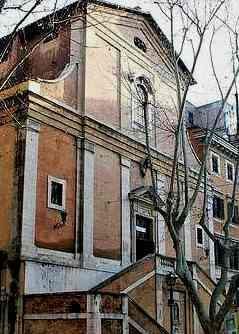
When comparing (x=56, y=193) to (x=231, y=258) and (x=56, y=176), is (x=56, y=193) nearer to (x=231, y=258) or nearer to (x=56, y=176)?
(x=56, y=176)

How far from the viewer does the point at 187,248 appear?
27719 millimetres

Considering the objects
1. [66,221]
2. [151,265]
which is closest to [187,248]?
[151,265]

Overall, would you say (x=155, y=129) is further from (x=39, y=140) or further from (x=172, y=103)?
(x=39, y=140)

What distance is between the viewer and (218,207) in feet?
110

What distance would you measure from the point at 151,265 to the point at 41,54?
9944 mm

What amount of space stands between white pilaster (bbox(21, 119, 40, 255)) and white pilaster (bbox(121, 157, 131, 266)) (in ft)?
17.5

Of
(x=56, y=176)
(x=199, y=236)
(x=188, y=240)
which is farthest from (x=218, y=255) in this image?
(x=56, y=176)

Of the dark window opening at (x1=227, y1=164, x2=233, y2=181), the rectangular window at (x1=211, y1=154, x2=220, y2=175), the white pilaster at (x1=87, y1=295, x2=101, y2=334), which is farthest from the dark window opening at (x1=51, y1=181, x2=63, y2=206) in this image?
→ the dark window opening at (x1=227, y1=164, x2=233, y2=181)

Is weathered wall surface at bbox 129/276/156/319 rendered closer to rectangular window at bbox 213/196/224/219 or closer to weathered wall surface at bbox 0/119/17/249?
weathered wall surface at bbox 0/119/17/249

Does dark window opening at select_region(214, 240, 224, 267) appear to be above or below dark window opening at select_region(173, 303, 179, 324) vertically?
above

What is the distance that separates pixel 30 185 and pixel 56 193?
1.56m

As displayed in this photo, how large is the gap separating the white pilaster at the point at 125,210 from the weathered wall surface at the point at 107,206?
0.25m

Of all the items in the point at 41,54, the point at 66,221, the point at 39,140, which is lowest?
the point at 66,221

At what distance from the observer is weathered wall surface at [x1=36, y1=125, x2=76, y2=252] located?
19.3 meters
